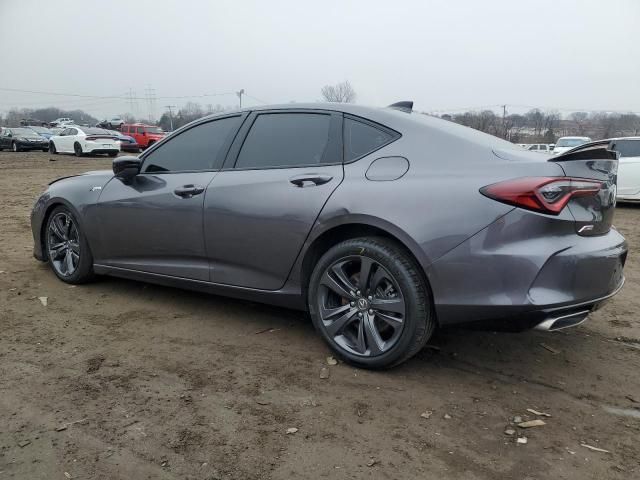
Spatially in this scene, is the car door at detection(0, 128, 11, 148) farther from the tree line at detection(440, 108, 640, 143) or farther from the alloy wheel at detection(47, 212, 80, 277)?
the alloy wheel at detection(47, 212, 80, 277)

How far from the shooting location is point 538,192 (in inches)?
101

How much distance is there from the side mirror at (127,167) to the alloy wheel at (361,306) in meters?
1.90

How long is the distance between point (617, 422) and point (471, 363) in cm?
83

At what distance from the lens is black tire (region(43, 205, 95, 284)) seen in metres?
4.44

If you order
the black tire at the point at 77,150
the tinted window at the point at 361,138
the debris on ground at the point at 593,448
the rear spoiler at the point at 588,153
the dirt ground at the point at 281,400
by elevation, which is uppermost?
the black tire at the point at 77,150

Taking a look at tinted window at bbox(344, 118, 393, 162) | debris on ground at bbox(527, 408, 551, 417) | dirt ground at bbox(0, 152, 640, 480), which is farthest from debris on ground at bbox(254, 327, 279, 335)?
debris on ground at bbox(527, 408, 551, 417)

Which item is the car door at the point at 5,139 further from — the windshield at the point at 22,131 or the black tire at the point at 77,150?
the black tire at the point at 77,150

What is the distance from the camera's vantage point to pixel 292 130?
11.4 ft

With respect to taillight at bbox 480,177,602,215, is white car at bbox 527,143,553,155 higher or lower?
higher

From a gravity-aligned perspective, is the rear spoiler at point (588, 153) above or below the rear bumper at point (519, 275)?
above

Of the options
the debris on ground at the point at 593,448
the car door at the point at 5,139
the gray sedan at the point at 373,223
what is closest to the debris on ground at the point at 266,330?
the gray sedan at the point at 373,223

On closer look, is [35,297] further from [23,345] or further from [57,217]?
[23,345]

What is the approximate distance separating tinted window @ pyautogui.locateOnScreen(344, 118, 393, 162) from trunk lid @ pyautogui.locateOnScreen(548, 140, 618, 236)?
92cm

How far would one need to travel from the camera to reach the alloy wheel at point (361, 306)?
2.90 m
